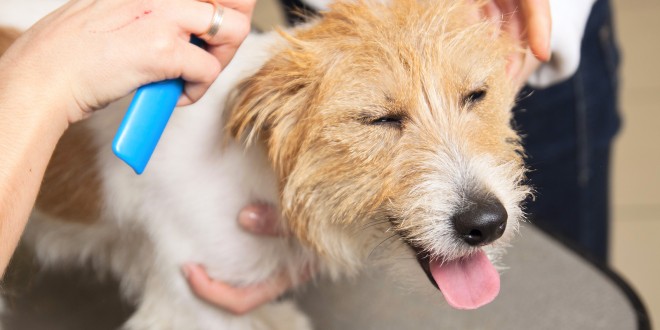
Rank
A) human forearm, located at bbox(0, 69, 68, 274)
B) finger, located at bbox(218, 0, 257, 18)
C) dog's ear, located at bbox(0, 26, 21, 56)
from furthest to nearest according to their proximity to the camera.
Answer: dog's ear, located at bbox(0, 26, 21, 56), finger, located at bbox(218, 0, 257, 18), human forearm, located at bbox(0, 69, 68, 274)

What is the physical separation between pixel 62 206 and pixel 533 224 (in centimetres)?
70

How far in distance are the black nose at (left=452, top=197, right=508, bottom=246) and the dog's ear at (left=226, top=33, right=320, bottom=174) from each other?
0.74 feet

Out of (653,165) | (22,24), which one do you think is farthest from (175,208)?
(653,165)

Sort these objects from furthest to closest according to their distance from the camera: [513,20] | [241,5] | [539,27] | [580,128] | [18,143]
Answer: [580,128] → [513,20] → [539,27] → [241,5] → [18,143]

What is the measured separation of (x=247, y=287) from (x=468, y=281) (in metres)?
0.35

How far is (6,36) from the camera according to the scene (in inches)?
38.3

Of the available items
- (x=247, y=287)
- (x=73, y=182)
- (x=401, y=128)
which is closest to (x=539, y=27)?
(x=401, y=128)

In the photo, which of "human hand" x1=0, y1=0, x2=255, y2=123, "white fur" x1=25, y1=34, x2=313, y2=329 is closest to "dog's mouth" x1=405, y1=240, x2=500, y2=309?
"white fur" x1=25, y1=34, x2=313, y2=329

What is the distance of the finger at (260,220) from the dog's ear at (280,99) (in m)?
0.07

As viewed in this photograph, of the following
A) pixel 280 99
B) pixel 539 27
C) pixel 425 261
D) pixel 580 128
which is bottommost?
pixel 580 128

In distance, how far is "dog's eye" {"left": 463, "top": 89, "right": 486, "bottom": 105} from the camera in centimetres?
90

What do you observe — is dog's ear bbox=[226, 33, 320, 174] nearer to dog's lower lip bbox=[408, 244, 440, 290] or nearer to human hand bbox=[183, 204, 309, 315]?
human hand bbox=[183, 204, 309, 315]

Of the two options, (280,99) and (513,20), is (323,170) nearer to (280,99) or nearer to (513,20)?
(280,99)

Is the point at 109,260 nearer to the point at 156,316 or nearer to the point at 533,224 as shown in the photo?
the point at 156,316
